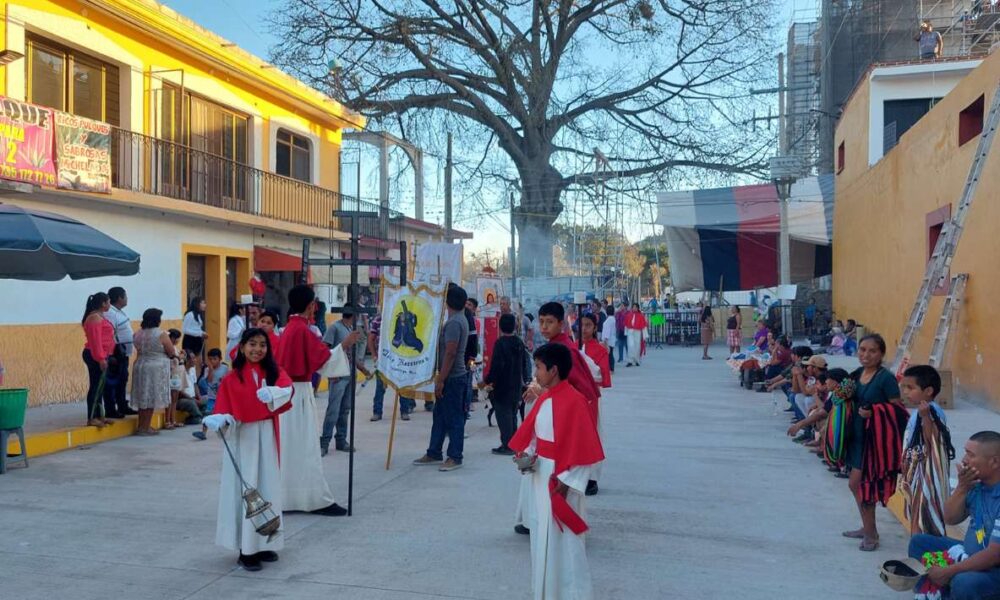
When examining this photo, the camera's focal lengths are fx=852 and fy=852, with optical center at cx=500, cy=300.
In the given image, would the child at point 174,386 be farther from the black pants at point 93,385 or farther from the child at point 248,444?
the child at point 248,444

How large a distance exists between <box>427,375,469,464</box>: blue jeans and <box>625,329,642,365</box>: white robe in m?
13.8

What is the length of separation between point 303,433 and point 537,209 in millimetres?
26324

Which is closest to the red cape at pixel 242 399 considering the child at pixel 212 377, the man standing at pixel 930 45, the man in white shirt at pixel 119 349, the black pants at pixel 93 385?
the black pants at pixel 93 385

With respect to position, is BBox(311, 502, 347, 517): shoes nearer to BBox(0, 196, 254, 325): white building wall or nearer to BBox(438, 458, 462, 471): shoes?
BBox(438, 458, 462, 471): shoes

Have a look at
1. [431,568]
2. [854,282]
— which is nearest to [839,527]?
[431,568]

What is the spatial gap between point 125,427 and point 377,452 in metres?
3.43

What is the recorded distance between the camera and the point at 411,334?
9.05m

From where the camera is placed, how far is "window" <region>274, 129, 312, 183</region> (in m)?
21.1

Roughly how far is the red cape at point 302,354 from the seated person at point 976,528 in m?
4.61

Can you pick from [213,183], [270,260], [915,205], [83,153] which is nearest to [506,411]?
[83,153]

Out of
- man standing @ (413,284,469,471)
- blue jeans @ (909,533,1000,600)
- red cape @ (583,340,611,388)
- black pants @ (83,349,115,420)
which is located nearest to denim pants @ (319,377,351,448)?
man standing @ (413,284,469,471)

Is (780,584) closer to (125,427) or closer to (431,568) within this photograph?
(431,568)

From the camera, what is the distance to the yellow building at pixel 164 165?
13.1m

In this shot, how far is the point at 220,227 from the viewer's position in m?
18.0
